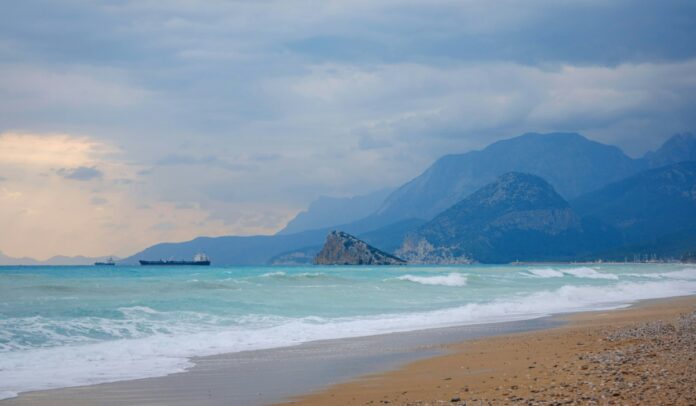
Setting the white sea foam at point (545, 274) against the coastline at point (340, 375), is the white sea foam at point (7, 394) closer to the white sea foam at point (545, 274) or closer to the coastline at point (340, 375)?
the coastline at point (340, 375)

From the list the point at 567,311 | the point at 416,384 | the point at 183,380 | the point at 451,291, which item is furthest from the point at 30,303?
the point at 451,291

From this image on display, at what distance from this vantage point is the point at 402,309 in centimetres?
2802

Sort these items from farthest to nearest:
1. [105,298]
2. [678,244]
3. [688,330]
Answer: [678,244], [105,298], [688,330]

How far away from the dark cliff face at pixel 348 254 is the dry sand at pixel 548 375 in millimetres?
150390

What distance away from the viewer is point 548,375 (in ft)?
37.0

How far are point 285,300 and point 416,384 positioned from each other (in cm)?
1852

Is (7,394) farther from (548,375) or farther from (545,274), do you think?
(545,274)

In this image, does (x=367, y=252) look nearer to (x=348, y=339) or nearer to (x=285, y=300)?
(x=285, y=300)

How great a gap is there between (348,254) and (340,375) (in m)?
157

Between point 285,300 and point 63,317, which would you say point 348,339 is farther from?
point 285,300

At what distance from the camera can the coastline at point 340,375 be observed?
35.2ft

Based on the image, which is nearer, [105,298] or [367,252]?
[105,298]

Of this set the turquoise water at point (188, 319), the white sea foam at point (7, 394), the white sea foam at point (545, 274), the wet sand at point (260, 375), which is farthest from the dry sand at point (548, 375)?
the white sea foam at point (545, 274)

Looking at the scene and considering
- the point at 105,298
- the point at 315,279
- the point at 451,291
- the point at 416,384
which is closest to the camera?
the point at 416,384
